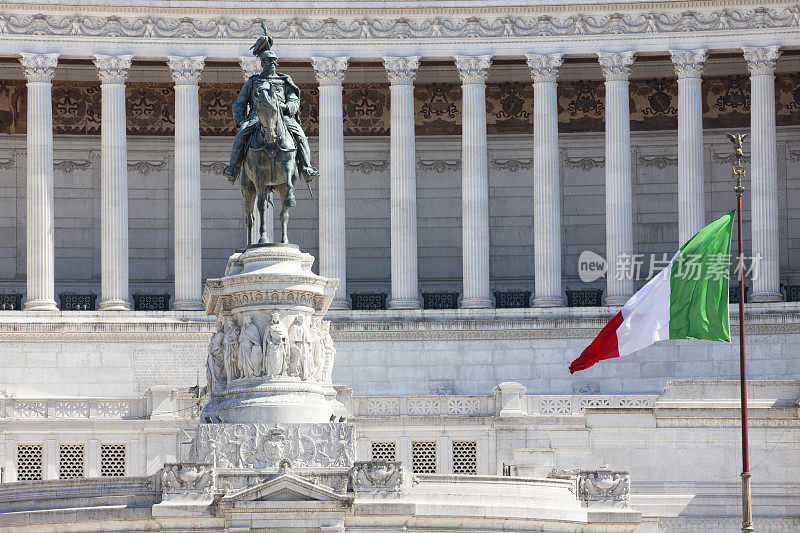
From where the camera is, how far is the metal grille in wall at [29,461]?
76.9 metres

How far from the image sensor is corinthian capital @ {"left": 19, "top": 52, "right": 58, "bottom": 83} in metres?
96.5

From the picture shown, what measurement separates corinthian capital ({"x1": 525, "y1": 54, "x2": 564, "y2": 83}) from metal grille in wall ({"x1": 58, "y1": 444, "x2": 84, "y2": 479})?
31462 mm

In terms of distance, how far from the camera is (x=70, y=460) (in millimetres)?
77562

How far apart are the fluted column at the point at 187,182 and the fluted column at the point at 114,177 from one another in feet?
7.71

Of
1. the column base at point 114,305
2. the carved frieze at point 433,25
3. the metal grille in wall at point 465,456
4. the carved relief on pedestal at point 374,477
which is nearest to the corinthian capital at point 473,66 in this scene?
the carved frieze at point 433,25

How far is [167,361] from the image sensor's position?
302 ft

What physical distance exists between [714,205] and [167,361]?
30.0 m

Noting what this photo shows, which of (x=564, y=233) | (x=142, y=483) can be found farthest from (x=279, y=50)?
(x=142, y=483)

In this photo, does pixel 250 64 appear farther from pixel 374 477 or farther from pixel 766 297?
pixel 374 477

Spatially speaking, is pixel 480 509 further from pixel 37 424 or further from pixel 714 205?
pixel 714 205

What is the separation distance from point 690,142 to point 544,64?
7.59 meters

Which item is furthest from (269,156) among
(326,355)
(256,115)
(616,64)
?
(616,64)

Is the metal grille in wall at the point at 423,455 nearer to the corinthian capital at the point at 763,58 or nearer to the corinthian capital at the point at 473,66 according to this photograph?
the corinthian capital at the point at 473,66

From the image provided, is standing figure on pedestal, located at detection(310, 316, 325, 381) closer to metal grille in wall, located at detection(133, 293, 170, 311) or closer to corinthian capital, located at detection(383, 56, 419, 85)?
corinthian capital, located at detection(383, 56, 419, 85)
